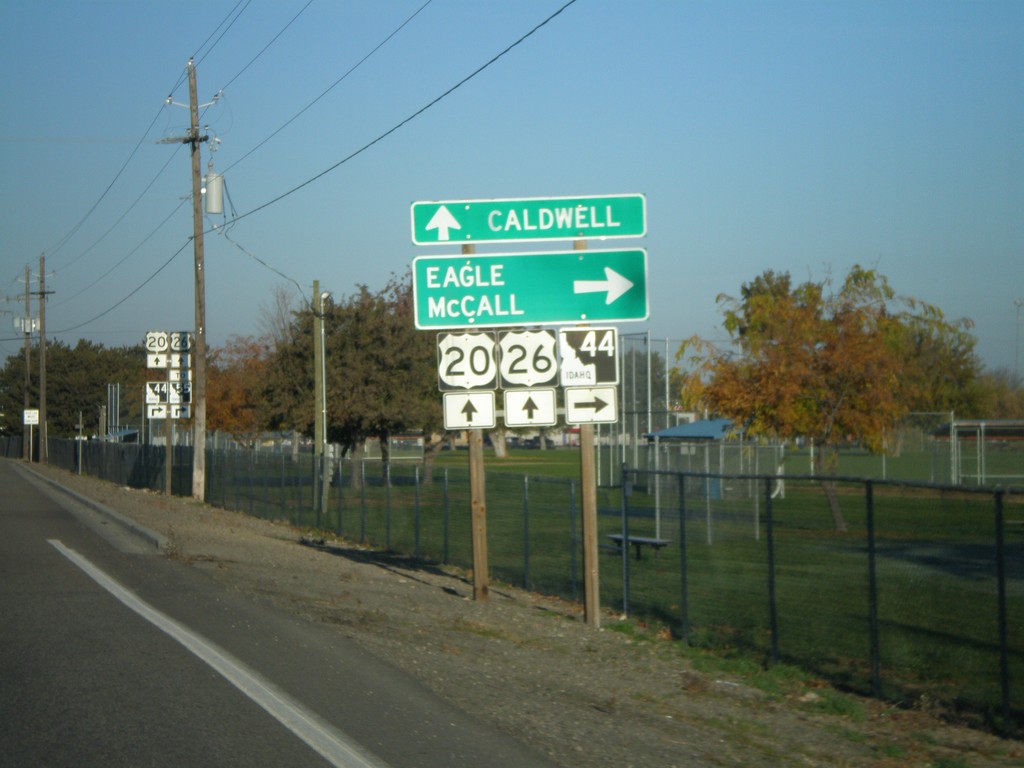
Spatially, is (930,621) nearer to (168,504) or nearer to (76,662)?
(76,662)

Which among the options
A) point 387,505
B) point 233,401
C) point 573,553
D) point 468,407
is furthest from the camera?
point 233,401

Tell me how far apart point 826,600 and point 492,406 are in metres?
4.90

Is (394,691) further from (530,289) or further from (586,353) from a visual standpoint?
(530,289)

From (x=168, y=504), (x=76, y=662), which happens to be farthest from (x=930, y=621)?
(x=168, y=504)

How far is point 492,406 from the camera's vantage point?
13648mm

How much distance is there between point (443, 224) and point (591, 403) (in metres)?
2.68

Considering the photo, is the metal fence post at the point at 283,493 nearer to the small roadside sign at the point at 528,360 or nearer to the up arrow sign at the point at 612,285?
the small roadside sign at the point at 528,360

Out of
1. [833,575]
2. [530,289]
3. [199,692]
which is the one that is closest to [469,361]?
[530,289]

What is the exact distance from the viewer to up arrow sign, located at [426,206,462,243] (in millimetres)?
13250

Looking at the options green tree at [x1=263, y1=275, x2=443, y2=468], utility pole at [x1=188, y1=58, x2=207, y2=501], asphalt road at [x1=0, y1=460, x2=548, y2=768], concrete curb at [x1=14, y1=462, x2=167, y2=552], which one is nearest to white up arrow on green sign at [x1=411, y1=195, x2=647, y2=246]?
asphalt road at [x1=0, y1=460, x2=548, y2=768]

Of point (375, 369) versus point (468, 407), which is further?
point (375, 369)

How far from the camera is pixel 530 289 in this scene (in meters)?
13.1

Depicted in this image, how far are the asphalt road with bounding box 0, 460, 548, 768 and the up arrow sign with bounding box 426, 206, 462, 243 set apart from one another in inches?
179

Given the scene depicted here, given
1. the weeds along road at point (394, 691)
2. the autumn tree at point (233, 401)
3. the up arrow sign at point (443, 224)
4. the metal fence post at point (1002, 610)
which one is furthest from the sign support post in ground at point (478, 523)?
the autumn tree at point (233, 401)
